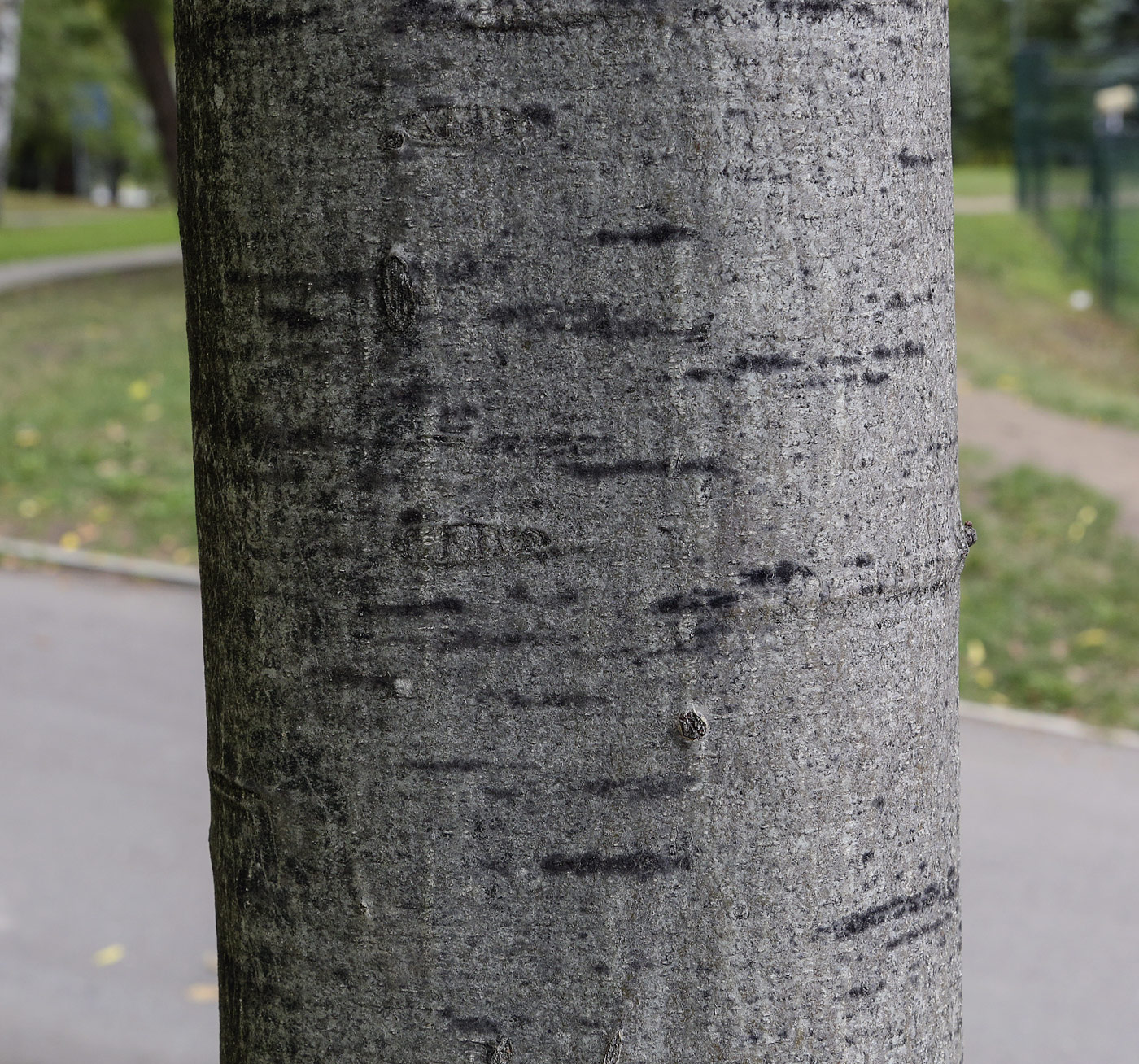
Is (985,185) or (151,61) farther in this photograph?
(985,185)

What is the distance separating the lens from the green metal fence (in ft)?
49.0

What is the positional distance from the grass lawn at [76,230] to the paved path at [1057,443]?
540 inches

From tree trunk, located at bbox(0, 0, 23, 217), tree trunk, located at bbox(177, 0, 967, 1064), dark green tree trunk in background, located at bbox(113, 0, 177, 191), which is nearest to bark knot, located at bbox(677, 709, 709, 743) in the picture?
tree trunk, located at bbox(177, 0, 967, 1064)

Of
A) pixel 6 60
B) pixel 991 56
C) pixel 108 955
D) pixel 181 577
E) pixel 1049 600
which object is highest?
pixel 991 56

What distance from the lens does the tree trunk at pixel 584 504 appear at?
34.0 inches

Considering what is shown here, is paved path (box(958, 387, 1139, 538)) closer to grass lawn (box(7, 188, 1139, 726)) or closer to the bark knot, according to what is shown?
grass lawn (box(7, 188, 1139, 726))

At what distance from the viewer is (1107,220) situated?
15078 mm

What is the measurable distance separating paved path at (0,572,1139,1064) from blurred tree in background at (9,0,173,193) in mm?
14805

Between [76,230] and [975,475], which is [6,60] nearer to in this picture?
[975,475]

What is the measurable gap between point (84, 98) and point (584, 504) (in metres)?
47.0

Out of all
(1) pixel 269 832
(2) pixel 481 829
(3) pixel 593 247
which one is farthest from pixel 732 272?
(1) pixel 269 832

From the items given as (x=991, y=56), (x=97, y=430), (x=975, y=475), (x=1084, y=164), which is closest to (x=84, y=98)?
(x=991, y=56)

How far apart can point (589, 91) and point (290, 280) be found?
247mm

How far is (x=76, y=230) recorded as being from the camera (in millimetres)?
23625
